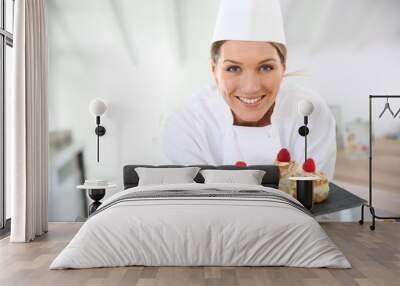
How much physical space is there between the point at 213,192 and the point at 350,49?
3.16 m

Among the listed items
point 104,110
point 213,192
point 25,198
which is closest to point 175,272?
point 213,192

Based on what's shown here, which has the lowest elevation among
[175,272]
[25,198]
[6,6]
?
[175,272]

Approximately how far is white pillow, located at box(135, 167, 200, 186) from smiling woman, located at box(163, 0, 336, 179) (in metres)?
0.47

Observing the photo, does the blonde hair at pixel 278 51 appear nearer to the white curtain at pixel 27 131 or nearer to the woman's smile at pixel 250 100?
the woman's smile at pixel 250 100

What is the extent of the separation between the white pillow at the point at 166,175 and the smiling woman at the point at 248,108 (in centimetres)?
47

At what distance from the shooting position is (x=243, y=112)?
7273mm

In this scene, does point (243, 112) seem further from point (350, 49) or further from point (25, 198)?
point (25, 198)

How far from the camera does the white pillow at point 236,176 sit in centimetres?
651

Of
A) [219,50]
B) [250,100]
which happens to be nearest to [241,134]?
[250,100]

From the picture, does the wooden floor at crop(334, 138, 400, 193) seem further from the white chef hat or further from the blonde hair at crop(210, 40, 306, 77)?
the white chef hat

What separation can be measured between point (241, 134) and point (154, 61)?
57.4 inches

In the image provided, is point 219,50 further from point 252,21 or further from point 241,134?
point 241,134

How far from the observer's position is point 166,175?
21.8 ft

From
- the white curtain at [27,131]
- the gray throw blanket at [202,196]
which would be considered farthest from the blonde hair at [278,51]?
the gray throw blanket at [202,196]
